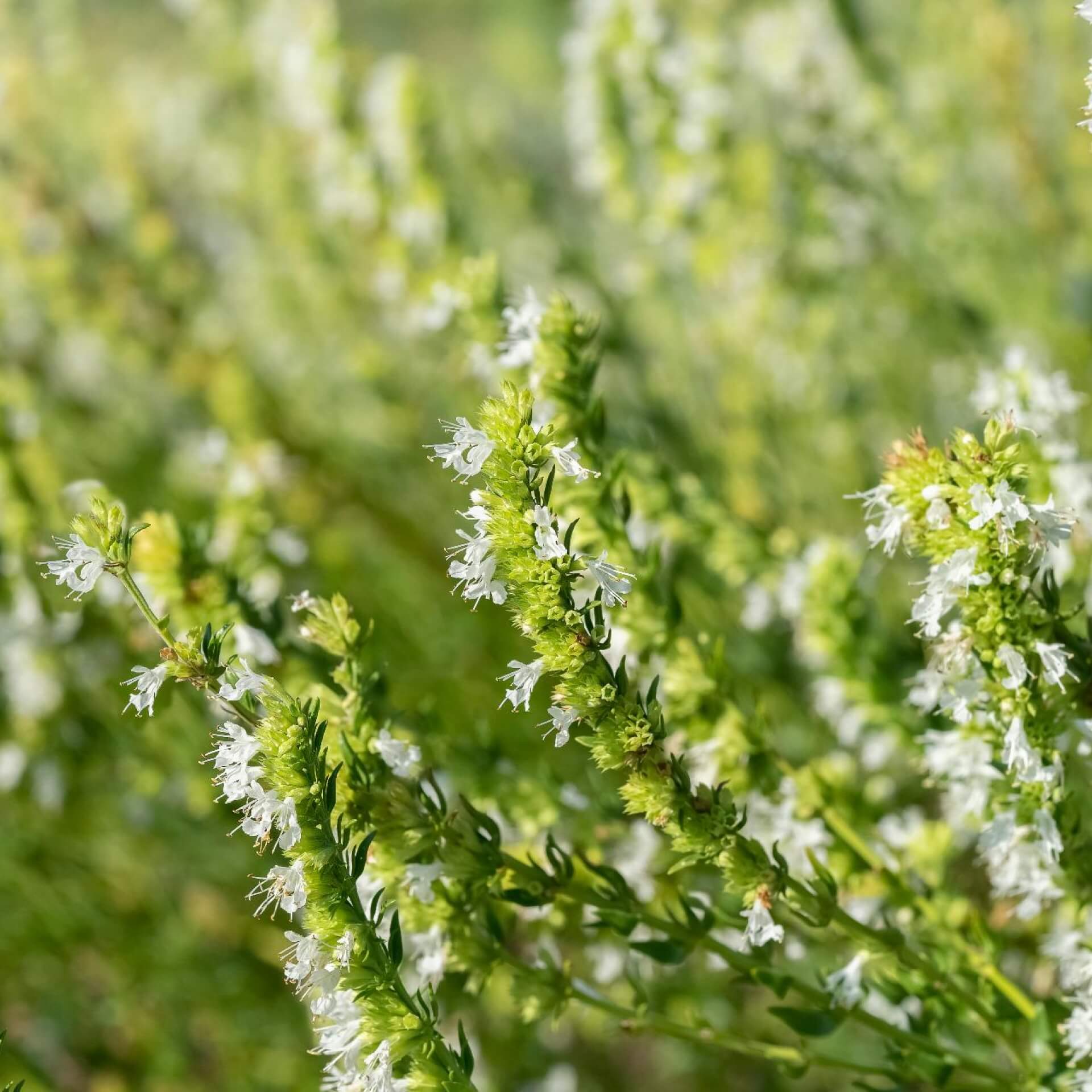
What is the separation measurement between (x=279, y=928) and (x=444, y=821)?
2365 mm

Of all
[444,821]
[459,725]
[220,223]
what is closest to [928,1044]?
[444,821]

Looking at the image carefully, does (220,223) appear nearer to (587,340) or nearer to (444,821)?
(587,340)

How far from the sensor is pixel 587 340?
1939 mm

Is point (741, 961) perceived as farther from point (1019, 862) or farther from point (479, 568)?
point (479, 568)

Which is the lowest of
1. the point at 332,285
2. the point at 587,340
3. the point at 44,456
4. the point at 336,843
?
the point at 336,843

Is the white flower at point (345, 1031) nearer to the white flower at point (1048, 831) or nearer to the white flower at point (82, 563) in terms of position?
the white flower at point (82, 563)

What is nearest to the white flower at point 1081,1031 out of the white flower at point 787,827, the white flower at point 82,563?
the white flower at point 787,827

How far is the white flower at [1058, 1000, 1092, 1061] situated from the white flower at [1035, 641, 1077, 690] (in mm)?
509

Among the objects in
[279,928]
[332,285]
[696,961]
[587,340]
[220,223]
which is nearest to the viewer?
[587,340]

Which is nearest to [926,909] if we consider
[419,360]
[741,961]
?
[741,961]

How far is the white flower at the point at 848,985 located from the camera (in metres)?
1.67

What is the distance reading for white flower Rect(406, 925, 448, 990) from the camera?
158 cm

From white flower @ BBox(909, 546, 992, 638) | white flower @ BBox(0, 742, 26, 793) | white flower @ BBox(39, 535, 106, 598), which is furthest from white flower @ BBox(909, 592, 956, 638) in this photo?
white flower @ BBox(0, 742, 26, 793)

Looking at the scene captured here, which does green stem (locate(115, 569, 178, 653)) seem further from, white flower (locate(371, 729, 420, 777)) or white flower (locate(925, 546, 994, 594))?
white flower (locate(925, 546, 994, 594))
